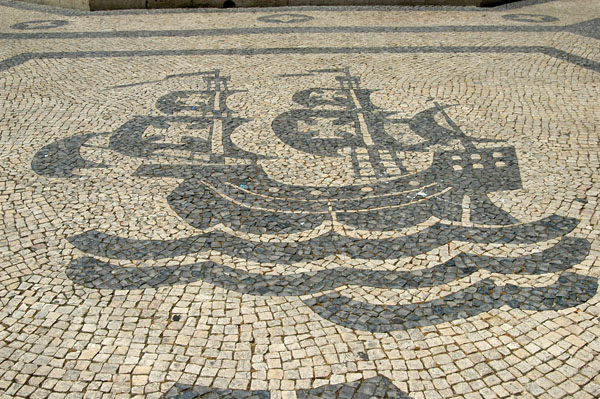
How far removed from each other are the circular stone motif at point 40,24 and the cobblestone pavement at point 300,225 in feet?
7.12

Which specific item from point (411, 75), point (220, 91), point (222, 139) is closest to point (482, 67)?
point (411, 75)

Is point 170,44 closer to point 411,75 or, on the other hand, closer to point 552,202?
point 411,75

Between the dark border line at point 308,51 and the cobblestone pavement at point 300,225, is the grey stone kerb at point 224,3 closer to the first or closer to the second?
the dark border line at point 308,51

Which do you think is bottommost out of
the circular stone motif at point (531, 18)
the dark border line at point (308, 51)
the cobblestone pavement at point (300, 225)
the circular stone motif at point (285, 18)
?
the cobblestone pavement at point (300, 225)

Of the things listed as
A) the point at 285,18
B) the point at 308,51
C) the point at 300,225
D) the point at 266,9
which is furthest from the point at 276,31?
the point at 300,225

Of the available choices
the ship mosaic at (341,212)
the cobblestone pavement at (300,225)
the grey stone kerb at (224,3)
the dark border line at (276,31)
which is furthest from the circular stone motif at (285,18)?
the ship mosaic at (341,212)

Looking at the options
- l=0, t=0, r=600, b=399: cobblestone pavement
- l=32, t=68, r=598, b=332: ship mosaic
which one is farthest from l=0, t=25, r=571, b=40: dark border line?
l=32, t=68, r=598, b=332: ship mosaic

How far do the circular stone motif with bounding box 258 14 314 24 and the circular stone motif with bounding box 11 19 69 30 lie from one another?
13.2 feet

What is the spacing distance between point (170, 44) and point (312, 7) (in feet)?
13.4

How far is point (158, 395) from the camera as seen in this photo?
370cm

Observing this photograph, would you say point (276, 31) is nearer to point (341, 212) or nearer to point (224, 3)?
point (224, 3)

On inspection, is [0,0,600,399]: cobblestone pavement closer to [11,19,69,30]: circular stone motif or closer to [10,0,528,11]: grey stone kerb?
[11,19,69,30]: circular stone motif

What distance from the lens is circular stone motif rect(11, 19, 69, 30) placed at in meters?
12.3

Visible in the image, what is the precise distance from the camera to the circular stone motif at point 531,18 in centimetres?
1262
